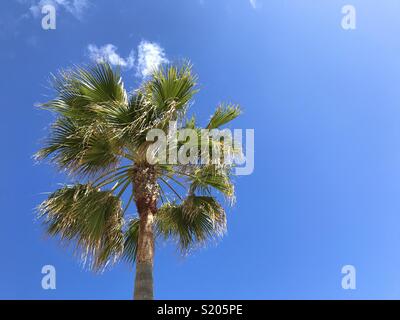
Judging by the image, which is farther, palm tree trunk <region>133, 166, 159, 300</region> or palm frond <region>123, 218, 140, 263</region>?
palm frond <region>123, 218, 140, 263</region>

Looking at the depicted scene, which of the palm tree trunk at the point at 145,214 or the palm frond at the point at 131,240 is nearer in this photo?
the palm tree trunk at the point at 145,214

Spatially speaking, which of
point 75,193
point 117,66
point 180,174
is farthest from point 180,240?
point 117,66

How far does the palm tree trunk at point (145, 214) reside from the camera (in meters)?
7.89

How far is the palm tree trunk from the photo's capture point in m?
7.89

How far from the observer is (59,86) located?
360 inches

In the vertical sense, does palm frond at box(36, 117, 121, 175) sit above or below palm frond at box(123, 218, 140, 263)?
above

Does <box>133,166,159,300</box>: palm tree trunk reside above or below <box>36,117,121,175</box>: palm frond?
below

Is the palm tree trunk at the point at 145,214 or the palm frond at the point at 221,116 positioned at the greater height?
the palm frond at the point at 221,116

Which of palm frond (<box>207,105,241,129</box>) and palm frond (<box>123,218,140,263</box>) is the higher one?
palm frond (<box>207,105,241,129</box>)

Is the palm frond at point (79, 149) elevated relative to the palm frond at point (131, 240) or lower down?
elevated

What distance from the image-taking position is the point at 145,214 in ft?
27.9
